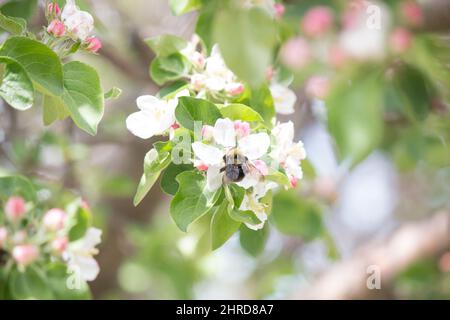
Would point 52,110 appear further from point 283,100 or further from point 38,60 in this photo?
point 283,100

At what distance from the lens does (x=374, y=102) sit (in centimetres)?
84

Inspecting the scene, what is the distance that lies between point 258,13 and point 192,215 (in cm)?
21

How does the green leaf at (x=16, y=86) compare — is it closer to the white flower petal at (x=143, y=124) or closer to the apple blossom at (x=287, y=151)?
the white flower petal at (x=143, y=124)

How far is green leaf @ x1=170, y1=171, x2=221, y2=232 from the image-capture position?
68 centimetres

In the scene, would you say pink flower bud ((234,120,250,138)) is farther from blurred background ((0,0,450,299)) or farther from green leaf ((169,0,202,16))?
blurred background ((0,0,450,299))

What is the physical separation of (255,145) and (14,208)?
1.47 ft

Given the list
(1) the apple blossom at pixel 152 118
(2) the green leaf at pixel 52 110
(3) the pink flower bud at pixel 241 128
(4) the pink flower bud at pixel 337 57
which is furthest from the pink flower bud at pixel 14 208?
(4) the pink flower bud at pixel 337 57

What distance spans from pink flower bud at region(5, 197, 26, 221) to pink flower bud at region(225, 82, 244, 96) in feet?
1.24

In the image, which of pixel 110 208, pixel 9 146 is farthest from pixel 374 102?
pixel 110 208

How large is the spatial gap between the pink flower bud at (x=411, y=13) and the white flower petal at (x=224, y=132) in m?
0.49

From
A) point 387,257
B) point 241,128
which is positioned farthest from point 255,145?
point 387,257

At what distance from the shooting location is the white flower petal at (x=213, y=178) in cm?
68

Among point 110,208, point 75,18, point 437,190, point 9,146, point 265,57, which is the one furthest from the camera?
point 437,190

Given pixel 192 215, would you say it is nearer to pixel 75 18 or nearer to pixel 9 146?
pixel 75 18
